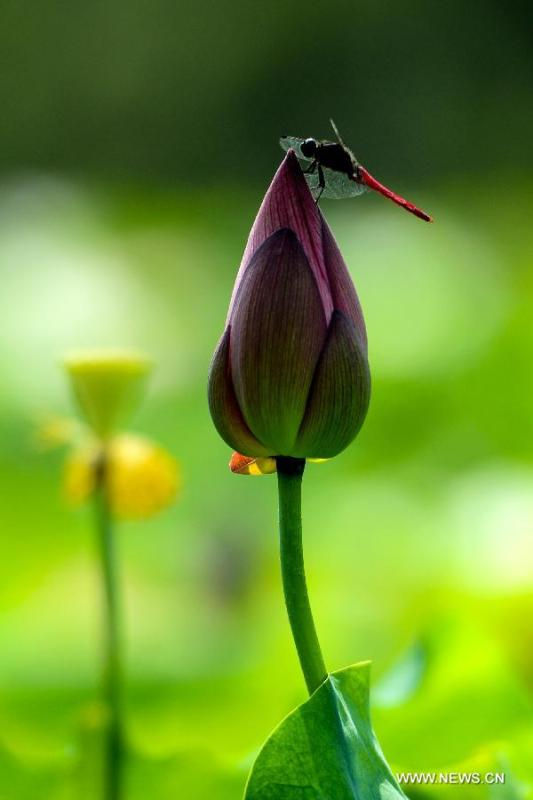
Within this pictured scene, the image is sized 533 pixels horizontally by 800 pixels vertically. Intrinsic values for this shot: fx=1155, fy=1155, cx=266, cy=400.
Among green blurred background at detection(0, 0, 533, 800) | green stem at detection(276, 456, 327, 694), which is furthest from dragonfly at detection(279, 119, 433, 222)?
green blurred background at detection(0, 0, 533, 800)

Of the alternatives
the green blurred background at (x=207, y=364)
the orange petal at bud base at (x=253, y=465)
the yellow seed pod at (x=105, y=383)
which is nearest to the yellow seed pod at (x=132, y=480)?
the yellow seed pod at (x=105, y=383)

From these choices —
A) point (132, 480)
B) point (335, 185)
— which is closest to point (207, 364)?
point (132, 480)

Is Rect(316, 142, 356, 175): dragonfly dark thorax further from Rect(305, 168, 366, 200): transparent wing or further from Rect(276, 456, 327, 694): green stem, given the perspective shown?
Rect(276, 456, 327, 694): green stem

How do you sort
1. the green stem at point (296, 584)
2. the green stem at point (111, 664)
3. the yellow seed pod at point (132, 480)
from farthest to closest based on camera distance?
the yellow seed pod at point (132, 480), the green stem at point (111, 664), the green stem at point (296, 584)

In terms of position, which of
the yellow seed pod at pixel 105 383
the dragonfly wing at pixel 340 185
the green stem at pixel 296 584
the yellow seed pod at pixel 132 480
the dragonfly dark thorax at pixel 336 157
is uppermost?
the dragonfly dark thorax at pixel 336 157

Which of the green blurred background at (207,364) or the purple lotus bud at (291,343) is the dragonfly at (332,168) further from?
the green blurred background at (207,364)

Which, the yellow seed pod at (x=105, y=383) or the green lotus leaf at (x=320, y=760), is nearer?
the green lotus leaf at (x=320, y=760)

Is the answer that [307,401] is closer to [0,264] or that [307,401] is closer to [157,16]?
[0,264]

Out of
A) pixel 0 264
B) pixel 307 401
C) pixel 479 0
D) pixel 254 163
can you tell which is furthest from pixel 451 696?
pixel 479 0
